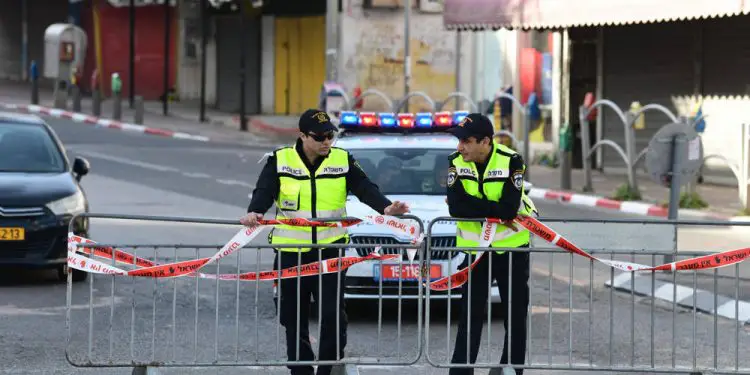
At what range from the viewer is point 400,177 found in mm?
13297

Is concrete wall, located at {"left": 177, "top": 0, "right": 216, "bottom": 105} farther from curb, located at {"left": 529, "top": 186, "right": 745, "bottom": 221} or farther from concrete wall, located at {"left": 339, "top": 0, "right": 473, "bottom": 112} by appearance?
curb, located at {"left": 529, "top": 186, "right": 745, "bottom": 221}

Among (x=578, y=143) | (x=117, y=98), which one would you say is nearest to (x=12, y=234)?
(x=578, y=143)

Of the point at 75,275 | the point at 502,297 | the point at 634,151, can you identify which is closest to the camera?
the point at 502,297

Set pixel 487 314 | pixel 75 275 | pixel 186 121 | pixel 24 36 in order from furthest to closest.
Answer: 1. pixel 24 36
2. pixel 186 121
3. pixel 75 275
4. pixel 487 314

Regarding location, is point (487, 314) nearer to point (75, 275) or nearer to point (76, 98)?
point (75, 275)

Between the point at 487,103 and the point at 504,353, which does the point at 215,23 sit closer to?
the point at 487,103

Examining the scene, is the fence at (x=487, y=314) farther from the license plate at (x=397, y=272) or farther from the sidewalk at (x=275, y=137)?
the sidewalk at (x=275, y=137)

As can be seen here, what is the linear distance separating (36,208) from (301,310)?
209 inches

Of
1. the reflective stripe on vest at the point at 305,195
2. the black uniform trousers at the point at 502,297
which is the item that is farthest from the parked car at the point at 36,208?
the black uniform trousers at the point at 502,297

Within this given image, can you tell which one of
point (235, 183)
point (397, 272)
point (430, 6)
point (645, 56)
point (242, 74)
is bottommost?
point (235, 183)

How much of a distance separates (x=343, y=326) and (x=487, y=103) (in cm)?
1852

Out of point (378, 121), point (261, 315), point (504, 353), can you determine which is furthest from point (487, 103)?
point (504, 353)

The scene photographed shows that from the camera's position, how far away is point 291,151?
362 inches

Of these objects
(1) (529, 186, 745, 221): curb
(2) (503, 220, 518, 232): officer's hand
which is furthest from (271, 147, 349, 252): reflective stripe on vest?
(1) (529, 186, 745, 221): curb
